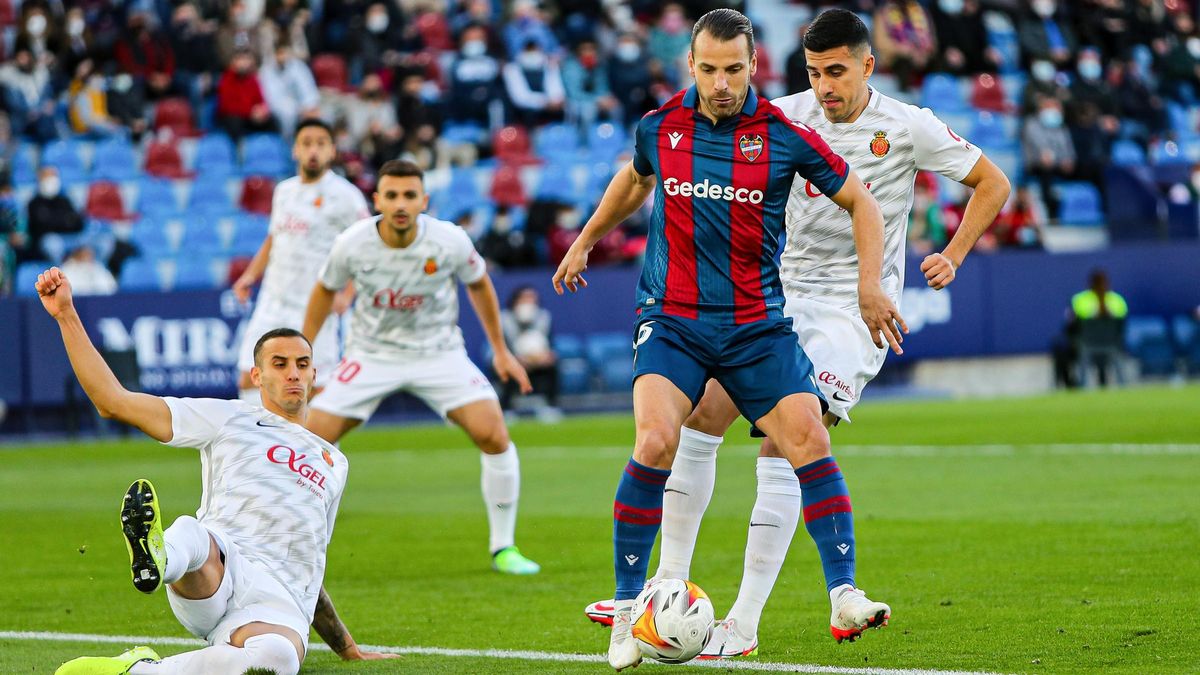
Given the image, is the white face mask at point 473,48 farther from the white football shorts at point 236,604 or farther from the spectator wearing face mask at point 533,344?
the white football shorts at point 236,604

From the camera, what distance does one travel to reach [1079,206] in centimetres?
2581

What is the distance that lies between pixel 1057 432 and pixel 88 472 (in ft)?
29.7

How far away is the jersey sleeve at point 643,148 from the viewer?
6.02 metres

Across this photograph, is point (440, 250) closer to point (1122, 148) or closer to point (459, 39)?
point (459, 39)

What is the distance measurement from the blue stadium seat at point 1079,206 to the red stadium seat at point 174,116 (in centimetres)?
1279

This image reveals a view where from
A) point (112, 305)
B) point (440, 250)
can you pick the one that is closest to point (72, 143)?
point (112, 305)

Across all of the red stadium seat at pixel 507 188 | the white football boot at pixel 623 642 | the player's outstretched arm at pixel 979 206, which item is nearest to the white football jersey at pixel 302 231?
the player's outstretched arm at pixel 979 206

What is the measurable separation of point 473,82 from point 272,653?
1934cm

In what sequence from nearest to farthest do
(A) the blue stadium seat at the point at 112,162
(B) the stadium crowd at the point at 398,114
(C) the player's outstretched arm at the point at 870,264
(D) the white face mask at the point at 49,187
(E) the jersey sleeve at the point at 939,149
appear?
1. (C) the player's outstretched arm at the point at 870,264
2. (E) the jersey sleeve at the point at 939,149
3. (D) the white face mask at the point at 49,187
4. (B) the stadium crowd at the point at 398,114
5. (A) the blue stadium seat at the point at 112,162

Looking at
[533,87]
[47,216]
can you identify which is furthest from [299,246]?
[533,87]

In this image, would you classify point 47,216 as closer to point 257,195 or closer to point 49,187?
point 49,187

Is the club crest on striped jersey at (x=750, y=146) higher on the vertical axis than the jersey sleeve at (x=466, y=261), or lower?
higher

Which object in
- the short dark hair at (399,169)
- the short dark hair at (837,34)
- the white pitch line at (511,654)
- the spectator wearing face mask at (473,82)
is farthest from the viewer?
the spectator wearing face mask at (473,82)

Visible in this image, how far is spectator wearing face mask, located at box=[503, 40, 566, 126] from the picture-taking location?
80.6 ft
